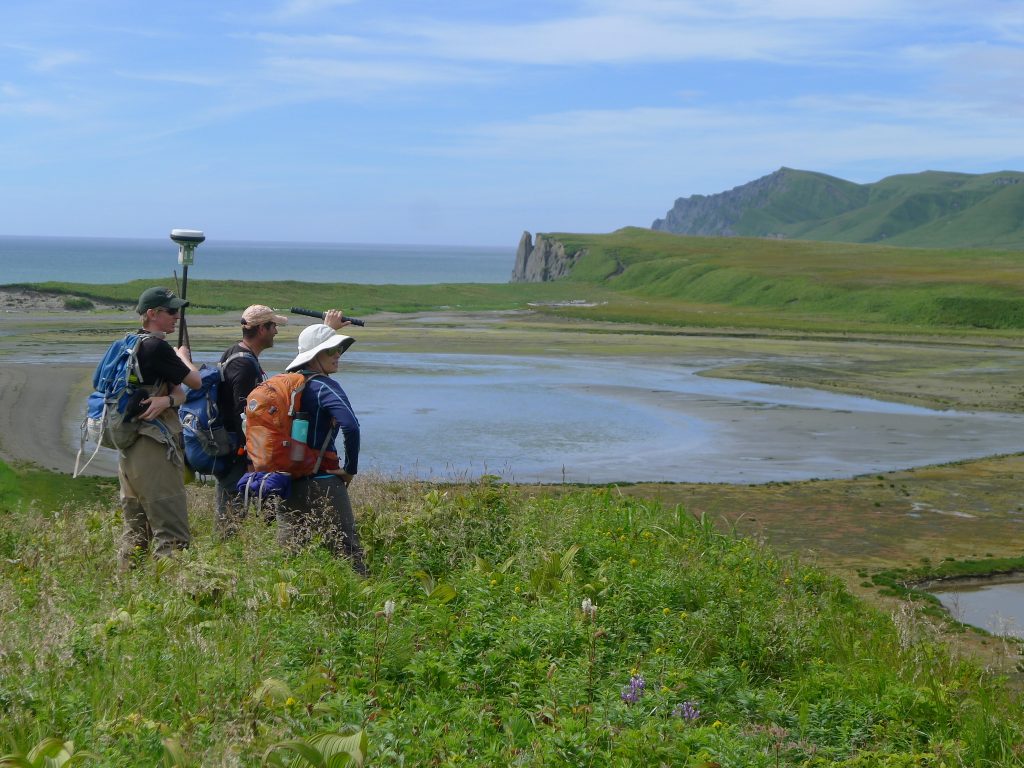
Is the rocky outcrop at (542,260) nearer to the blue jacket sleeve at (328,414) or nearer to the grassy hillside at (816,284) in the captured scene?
the grassy hillside at (816,284)

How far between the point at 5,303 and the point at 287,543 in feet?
222

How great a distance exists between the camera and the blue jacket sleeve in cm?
702

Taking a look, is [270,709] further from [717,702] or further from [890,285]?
[890,285]

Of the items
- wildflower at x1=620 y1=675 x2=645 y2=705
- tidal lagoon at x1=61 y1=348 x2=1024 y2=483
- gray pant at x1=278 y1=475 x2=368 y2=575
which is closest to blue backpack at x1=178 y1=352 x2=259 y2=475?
gray pant at x1=278 y1=475 x2=368 y2=575

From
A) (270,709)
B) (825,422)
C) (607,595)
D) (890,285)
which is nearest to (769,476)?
(825,422)

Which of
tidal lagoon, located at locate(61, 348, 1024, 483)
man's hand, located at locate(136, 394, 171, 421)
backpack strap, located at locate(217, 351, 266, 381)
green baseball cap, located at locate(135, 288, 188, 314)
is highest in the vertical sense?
green baseball cap, located at locate(135, 288, 188, 314)

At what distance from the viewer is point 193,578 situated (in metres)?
6.11

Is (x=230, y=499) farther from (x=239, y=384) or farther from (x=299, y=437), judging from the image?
(x=299, y=437)

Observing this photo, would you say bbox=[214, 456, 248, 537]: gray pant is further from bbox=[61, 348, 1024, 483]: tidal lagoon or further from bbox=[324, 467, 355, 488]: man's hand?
bbox=[61, 348, 1024, 483]: tidal lagoon

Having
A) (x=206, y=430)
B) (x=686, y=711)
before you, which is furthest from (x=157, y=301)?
(x=686, y=711)

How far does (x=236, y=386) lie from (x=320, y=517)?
118cm

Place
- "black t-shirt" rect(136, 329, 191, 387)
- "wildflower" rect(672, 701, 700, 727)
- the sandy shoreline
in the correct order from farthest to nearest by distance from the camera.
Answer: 1. the sandy shoreline
2. "black t-shirt" rect(136, 329, 191, 387)
3. "wildflower" rect(672, 701, 700, 727)

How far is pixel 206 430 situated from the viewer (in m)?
7.76

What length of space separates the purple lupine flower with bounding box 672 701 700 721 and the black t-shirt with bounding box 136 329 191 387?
387 centimetres
